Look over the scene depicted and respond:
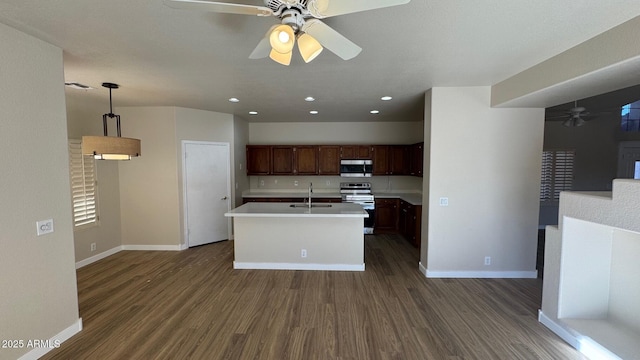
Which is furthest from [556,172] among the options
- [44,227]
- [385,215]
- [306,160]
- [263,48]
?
[44,227]

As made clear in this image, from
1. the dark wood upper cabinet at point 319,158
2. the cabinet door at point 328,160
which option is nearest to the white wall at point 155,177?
the dark wood upper cabinet at point 319,158

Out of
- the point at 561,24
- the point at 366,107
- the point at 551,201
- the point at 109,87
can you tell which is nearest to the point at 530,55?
the point at 561,24

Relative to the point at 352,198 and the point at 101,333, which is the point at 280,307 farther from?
the point at 352,198

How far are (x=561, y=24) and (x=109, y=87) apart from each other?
4562 millimetres

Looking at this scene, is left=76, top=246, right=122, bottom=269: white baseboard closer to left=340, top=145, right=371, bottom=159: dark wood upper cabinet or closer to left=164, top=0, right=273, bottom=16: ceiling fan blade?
left=164, top=0, right=273, bottom=16: ceiling fan blade

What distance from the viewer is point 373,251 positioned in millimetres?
4590

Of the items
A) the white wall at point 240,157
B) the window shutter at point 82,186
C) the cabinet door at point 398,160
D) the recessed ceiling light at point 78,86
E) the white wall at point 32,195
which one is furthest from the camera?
the cabinet door at point 398,160

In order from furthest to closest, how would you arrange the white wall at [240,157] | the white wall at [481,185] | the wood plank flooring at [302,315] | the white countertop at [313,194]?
1. the white countertop at [313,194]
2. the white wall at [240,157]
3. the white wall at [481,185]
4. the wood plank flooring at [302,315]

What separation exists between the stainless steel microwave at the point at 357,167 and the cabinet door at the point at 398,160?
480 mm

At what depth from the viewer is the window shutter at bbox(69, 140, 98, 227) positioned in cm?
375

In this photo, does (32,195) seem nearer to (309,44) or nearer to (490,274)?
(309,44)

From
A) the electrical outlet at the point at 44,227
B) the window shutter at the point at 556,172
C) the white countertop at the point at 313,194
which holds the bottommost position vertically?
the white countertop at the point at 313,194

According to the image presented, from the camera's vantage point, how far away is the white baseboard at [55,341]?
2.02 m

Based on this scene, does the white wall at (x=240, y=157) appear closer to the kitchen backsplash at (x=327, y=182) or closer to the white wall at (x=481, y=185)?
the kitchen backsplash at (x=327, y=182)
